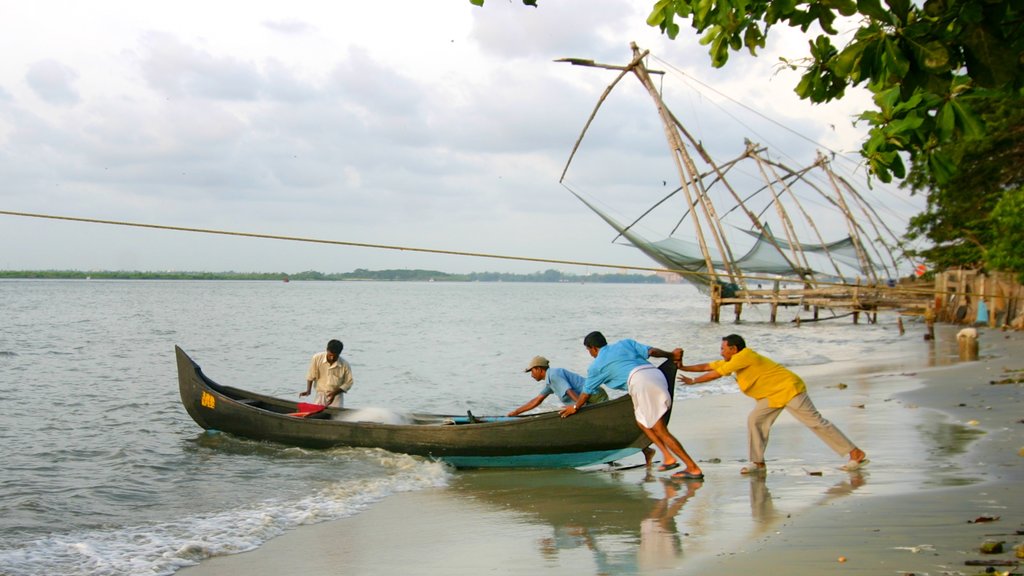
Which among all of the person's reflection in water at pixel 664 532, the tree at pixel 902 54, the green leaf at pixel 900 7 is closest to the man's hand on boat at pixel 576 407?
the person's reflection in water at pixel 664 532

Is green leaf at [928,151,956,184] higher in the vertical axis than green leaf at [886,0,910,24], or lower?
lower

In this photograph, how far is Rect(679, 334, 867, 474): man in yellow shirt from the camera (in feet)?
24.7

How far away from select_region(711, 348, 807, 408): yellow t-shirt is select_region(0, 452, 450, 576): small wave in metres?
2.86

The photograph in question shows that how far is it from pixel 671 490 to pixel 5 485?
6.52 meters

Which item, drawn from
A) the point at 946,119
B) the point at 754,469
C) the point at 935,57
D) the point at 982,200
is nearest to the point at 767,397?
the point at 754,469

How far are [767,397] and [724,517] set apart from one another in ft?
5.69

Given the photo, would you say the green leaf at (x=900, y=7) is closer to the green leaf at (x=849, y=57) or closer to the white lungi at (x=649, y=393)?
the green leaf at (x=849, y=57)

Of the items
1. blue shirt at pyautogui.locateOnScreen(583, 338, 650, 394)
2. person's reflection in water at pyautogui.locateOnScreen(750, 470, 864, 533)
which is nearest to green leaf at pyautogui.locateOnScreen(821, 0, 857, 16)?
person's reflection in water at pyautogui.locateOnScreen(750, 470, 864, 533)

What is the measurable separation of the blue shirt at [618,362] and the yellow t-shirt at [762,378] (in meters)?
0.60

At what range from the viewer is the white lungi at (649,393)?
7.60 meters

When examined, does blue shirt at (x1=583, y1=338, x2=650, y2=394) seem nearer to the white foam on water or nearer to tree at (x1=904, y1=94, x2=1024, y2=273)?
the white foam on water

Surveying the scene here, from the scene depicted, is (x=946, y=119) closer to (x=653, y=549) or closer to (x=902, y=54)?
(x=902, y=54)

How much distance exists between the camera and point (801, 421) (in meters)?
7.58

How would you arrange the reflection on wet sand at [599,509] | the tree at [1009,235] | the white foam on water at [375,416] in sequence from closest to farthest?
the reflection on wet sand at [599,509]
the white foam on water at [375,416]
the tree at [1009,235]
